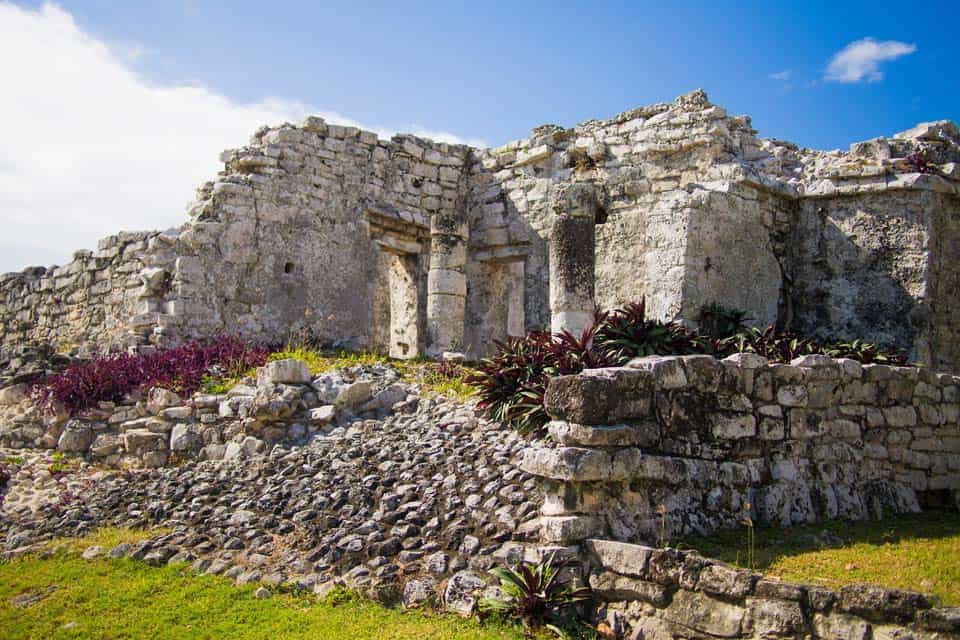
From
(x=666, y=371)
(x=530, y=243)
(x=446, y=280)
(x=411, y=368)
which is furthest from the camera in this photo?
(x=530, y=243)

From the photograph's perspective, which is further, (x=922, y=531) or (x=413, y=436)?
(x=413, y=436)

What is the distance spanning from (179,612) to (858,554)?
4.95m

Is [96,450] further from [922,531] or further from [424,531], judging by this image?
[922,531]

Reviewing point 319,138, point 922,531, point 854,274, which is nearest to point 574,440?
point 922,531

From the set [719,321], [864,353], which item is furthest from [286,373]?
[864,353]

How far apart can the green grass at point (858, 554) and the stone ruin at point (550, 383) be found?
0.93 ft

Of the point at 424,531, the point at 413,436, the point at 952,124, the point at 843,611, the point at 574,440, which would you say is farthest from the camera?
the point at 952,124

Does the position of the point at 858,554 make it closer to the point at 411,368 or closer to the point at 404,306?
the point at 411,368

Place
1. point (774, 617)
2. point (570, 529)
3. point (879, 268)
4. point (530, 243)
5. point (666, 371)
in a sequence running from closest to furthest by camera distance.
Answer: point (774, 617)
point (570, 529)
point (666, 371)
point (879, 268)
point (530, 243)

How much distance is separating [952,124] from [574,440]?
958 centimetres

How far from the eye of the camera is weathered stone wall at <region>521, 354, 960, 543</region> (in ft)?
19.8

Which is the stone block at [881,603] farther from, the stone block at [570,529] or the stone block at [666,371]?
the stone block at [666,371]

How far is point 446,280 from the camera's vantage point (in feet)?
45.2

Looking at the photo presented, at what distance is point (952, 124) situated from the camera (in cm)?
1224
